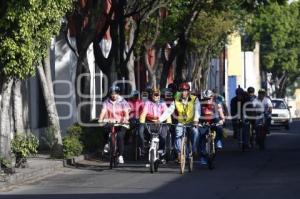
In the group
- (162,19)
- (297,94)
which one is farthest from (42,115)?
(297,94)

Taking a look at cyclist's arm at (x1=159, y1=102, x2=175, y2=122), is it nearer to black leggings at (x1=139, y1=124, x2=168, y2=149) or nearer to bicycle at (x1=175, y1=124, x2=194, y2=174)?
black leggings at (x1=139, y1=124, x2=168, y2=149)

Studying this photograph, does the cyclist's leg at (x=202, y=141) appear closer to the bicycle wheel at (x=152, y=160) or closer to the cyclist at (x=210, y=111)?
Answer: the cyclist at (x=210, y=111)

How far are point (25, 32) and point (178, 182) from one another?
4.28 meters

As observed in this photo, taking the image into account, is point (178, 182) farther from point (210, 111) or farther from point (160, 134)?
point (210, 111)

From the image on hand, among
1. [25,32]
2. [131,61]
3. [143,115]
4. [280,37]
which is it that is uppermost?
[280,37]

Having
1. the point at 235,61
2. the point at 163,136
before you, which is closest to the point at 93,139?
the point at 163,136

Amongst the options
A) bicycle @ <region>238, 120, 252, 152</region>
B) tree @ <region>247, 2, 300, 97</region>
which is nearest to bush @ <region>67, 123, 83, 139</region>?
bicycle @ <region>238, 120, 252, 152</region>

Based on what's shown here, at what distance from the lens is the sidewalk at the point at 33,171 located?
18266 millimetres

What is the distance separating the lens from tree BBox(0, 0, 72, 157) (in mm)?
17797

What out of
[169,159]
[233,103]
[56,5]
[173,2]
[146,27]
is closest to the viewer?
[56,5]

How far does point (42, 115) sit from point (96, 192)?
49.2 ft

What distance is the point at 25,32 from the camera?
59.0 feet

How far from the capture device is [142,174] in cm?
2077

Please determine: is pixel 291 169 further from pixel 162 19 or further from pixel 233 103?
pixel 162 19
